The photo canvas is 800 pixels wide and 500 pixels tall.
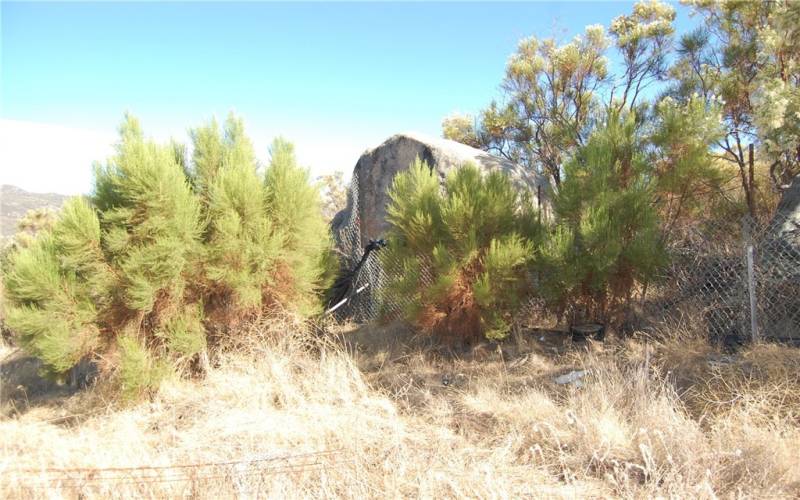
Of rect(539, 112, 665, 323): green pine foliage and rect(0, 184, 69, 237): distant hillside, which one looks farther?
rect(0, 184, 69, 237): distant hillside

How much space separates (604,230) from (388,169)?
13.6 feet

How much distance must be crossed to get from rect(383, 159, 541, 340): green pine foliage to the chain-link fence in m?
0.21

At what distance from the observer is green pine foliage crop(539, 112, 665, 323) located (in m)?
5.19

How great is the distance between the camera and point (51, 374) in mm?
5664

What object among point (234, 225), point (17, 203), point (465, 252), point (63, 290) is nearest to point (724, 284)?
point (465, 252)

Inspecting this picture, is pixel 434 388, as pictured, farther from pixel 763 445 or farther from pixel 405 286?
pixel 763 445

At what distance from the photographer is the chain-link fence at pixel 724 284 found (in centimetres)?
482

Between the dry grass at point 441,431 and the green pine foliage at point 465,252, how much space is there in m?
0.59

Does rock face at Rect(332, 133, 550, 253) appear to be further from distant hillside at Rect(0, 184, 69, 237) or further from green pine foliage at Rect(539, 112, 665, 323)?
distant hillside at Rect(0, 184, 69, 237)

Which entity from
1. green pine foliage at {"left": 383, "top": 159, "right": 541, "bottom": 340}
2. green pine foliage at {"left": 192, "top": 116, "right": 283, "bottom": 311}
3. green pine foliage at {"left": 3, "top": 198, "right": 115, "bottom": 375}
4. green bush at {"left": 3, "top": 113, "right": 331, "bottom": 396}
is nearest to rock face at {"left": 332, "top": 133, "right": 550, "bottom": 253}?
green pine foliage at {"left": 383, "top": 159, "right": 541, "bottom": 340}

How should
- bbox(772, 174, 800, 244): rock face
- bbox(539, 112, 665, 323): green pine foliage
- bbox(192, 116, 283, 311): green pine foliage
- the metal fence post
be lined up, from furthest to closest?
1. bbox(192, 116, 283, 311): green pine foliage
2. bbox(539, 112, 665, 323): green pine foliage
3. bbox(772, 174, 800, 244): rock face
4. the metal fence post

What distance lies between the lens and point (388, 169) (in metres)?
8.36

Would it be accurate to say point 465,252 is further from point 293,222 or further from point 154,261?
point 154,261

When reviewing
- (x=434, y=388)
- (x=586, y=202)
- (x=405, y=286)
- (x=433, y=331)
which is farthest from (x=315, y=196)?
Answer: (x=586, y=202)
